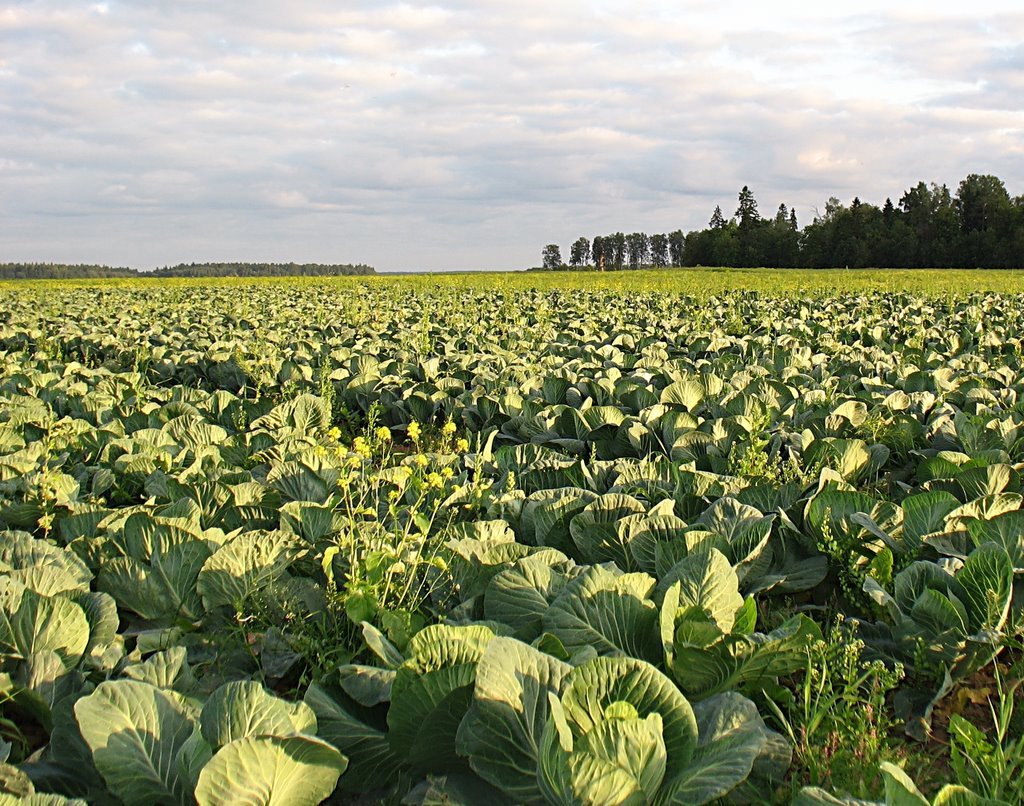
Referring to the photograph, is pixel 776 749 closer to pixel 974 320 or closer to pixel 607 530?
pixel 607 530

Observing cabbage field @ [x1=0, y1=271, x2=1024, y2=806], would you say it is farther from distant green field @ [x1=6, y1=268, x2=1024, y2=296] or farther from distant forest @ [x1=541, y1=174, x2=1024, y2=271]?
distant forest @ [x1=541, y1=174, x2=1024, y2=271]

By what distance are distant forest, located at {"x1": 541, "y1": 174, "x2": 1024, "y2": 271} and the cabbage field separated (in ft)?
212

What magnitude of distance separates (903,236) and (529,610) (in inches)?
2794

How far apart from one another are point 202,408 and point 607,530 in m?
3.99

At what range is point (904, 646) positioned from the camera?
7.97ft

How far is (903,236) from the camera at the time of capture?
209 ft

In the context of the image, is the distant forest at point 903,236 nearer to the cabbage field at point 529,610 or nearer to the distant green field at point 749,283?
the distant green field at point 749,283

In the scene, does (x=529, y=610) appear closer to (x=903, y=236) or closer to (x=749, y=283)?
(x=749, y=283)

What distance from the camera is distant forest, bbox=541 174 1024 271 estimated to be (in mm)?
59562

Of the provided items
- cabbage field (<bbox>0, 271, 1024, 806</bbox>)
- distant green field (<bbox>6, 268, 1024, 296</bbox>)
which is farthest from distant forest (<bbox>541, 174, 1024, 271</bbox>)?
cabbage field (<bbox>0, 271, 1024, 806</bbox>)

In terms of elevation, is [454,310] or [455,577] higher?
[454,310]

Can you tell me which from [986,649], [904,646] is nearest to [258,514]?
[904,646]

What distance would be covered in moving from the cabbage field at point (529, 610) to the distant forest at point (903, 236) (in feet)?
212

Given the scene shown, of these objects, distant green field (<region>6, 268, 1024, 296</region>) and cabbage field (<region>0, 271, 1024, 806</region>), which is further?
distant green field (<region>6, 268, 1024, 296</region>)
